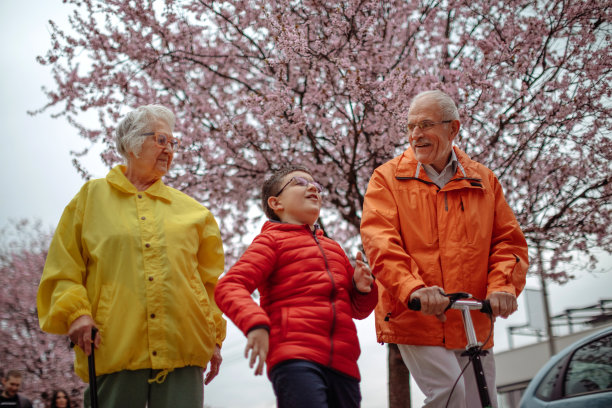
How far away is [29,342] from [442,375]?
18.1 m

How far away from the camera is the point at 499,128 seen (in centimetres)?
689

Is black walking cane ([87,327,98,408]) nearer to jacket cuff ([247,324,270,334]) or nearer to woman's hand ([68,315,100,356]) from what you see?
woman's hand ([68,315,100,356])

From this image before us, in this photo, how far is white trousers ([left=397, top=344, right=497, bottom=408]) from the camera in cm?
278

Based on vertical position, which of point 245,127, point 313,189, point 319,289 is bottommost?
point 319,289

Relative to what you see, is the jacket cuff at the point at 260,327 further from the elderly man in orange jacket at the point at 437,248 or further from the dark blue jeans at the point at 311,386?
the elderly man in orange jacket at the point at 437,248

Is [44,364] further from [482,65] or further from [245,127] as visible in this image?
[482,65]

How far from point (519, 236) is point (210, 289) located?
170 centimetres

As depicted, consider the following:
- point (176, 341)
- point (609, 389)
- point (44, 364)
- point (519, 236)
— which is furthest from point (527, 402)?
point (44, 364)

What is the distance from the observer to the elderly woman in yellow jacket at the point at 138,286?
265 cm

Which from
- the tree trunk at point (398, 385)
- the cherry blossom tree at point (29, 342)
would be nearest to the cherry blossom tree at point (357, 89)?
the tree trunk at point (398, 385)

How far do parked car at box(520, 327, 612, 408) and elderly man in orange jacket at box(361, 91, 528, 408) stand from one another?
1274 mm

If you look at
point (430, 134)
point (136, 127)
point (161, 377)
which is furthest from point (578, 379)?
point (136, 127)

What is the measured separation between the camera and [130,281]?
2.79 m

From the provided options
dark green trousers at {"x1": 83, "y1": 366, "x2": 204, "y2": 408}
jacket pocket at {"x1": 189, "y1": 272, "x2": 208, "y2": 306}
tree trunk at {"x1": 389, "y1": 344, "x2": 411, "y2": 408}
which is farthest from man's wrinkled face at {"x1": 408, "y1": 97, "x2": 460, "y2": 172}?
tree trunk at {"x1": 389, "y1": 344, "x2": 411, "y2": 408}
